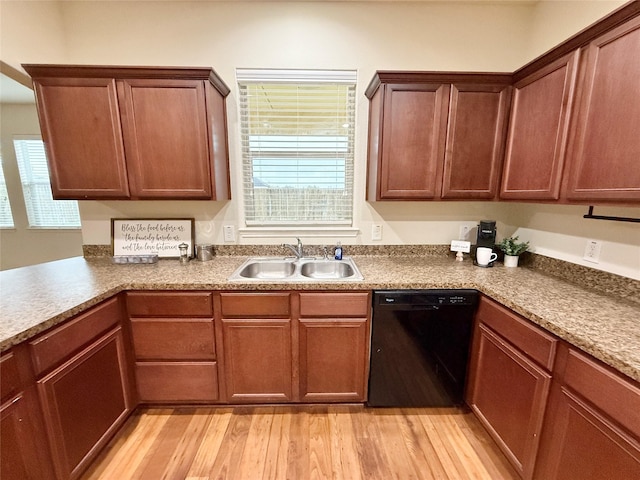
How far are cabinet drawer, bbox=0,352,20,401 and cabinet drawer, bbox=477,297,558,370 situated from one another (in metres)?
2.13

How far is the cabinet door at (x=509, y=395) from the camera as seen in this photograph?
3.97 ft

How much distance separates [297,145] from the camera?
2137mm

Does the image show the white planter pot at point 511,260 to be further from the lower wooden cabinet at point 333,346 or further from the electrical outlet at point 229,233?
the electrical outlet at point 229,233

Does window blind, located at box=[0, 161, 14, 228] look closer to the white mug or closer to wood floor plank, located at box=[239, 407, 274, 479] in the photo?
wood floor plank, located at box=[239, 407, 274, 479]

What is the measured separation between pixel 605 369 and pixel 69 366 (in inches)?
85.7

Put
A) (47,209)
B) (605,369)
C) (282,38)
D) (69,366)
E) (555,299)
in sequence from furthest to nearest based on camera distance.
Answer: (47,209) → (282,38) → (555,299) → (69,366) → (605,369)

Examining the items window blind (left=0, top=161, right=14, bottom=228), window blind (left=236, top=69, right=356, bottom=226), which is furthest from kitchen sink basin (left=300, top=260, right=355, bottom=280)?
window blind (left=0, top=161, right=14, bottom=228)

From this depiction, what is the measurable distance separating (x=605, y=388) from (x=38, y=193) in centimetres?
577

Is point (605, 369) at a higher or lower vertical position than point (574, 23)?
lower

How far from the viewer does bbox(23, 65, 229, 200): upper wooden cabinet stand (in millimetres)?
1645

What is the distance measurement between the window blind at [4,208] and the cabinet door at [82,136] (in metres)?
3.19

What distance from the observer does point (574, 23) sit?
5.52 ft

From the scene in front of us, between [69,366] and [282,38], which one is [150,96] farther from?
[69,366]

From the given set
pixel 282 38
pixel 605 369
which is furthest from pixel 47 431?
pixel 282 38
